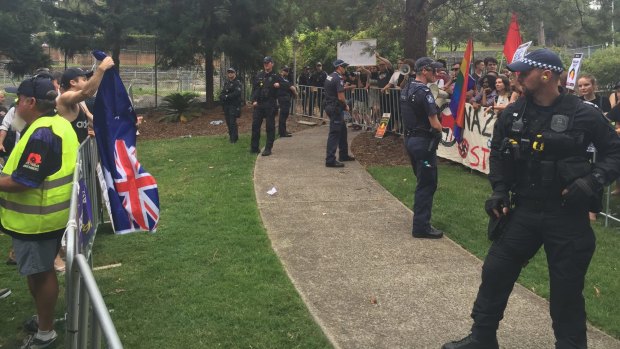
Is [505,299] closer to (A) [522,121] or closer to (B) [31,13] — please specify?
(A) [522,121]

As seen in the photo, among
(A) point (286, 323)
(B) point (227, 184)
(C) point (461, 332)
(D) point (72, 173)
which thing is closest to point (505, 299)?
(C) point (461, 332)

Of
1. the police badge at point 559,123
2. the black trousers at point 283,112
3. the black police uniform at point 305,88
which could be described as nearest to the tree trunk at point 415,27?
the black trousers at point 283,112

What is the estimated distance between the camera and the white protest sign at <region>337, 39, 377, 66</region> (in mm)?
13140

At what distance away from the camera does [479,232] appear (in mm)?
6648

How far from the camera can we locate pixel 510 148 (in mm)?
3594

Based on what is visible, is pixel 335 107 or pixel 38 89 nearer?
pixel 38 89

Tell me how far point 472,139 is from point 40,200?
306 inches

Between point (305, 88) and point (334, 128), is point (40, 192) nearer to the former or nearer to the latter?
point (334, 128)

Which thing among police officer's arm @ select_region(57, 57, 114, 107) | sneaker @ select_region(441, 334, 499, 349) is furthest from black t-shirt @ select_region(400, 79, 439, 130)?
police officer's arm @ select_region(57, 57, 114, 107)

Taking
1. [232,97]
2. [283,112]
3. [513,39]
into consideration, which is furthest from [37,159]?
[283,112]

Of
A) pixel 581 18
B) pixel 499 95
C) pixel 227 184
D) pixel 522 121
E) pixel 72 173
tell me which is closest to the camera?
pixel 522 121

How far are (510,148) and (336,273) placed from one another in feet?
7.58

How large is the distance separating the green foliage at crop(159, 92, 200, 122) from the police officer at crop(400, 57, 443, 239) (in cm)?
1264

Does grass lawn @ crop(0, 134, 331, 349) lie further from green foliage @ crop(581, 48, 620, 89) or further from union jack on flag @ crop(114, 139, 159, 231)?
green foliage @ crop(581, 48, 620, 89)
